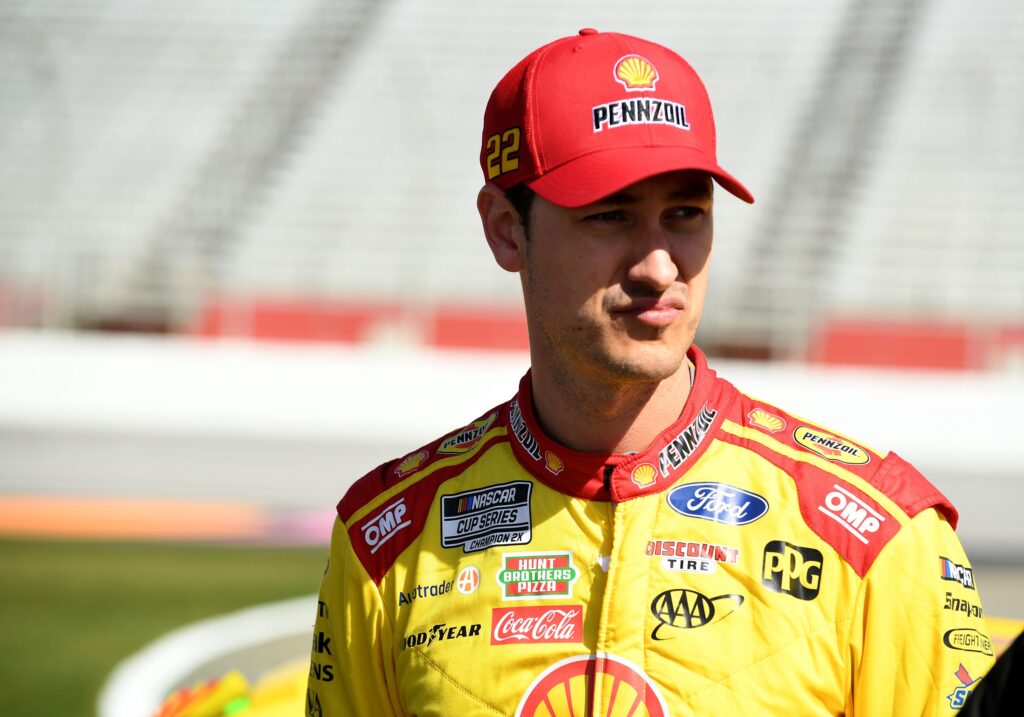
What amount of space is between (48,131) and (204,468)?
6.30 meters

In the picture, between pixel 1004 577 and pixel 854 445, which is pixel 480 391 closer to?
pixel 1004 577

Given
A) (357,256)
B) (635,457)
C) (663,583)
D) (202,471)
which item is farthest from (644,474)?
(357,256)

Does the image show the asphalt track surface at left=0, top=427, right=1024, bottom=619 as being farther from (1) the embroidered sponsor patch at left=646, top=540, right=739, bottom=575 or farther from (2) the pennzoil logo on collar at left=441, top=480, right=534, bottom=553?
(1) the embroidered sponsor patch at left=646, top=540, right=739, bottom=575

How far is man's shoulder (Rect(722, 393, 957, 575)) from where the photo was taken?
1521 millimetres

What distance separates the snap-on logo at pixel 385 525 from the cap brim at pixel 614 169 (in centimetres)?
51

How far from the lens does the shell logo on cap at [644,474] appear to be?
164cm

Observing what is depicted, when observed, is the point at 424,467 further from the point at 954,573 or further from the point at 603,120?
the point at 954,573

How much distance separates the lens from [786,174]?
12711 millimetres

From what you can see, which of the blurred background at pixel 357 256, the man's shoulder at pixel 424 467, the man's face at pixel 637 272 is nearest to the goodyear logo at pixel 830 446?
the man's face at pixel 637 272

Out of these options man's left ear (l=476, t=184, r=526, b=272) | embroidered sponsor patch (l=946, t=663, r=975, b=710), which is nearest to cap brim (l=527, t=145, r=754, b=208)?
man's left ear (l=476, t=184, r=526, b=272)

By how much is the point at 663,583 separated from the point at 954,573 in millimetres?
356

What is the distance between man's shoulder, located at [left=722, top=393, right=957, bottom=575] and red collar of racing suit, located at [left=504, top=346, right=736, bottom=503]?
1.6 inches

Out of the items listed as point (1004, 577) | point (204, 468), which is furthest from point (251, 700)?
point (204, 468)

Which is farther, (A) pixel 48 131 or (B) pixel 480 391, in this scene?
(A) pixel 48 131
